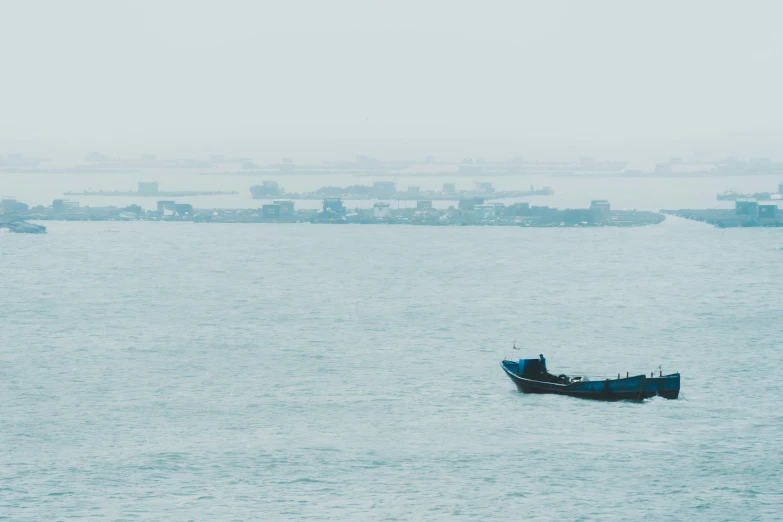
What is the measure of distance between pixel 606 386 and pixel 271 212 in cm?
8274

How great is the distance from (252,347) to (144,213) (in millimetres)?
81645

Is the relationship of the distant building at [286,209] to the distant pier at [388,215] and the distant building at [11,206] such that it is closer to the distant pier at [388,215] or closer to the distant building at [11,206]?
the distant pier at [388,215]

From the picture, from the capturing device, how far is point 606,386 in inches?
1119

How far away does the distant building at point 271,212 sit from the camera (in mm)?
108750

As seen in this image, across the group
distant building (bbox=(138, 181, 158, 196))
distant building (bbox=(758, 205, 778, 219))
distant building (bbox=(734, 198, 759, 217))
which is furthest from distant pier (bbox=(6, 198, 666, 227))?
distant building (bbox=(138, 181, 158, 196))

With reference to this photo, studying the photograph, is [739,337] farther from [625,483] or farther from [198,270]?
[198,270]

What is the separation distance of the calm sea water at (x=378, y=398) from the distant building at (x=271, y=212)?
48.3 metres

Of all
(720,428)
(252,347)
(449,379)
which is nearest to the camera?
(720,428)

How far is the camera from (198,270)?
61.3m

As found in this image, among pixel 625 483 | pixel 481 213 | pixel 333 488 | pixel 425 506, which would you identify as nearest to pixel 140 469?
pixel 333 488

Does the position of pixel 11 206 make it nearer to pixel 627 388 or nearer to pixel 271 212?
pixel 271 212

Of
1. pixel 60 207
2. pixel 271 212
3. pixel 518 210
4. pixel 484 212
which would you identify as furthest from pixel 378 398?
pixel 60 207

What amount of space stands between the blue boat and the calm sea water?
1.30 feet

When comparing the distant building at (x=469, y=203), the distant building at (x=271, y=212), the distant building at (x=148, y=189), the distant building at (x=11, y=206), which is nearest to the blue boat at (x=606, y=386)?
the distant building at (x=271, y=212)
